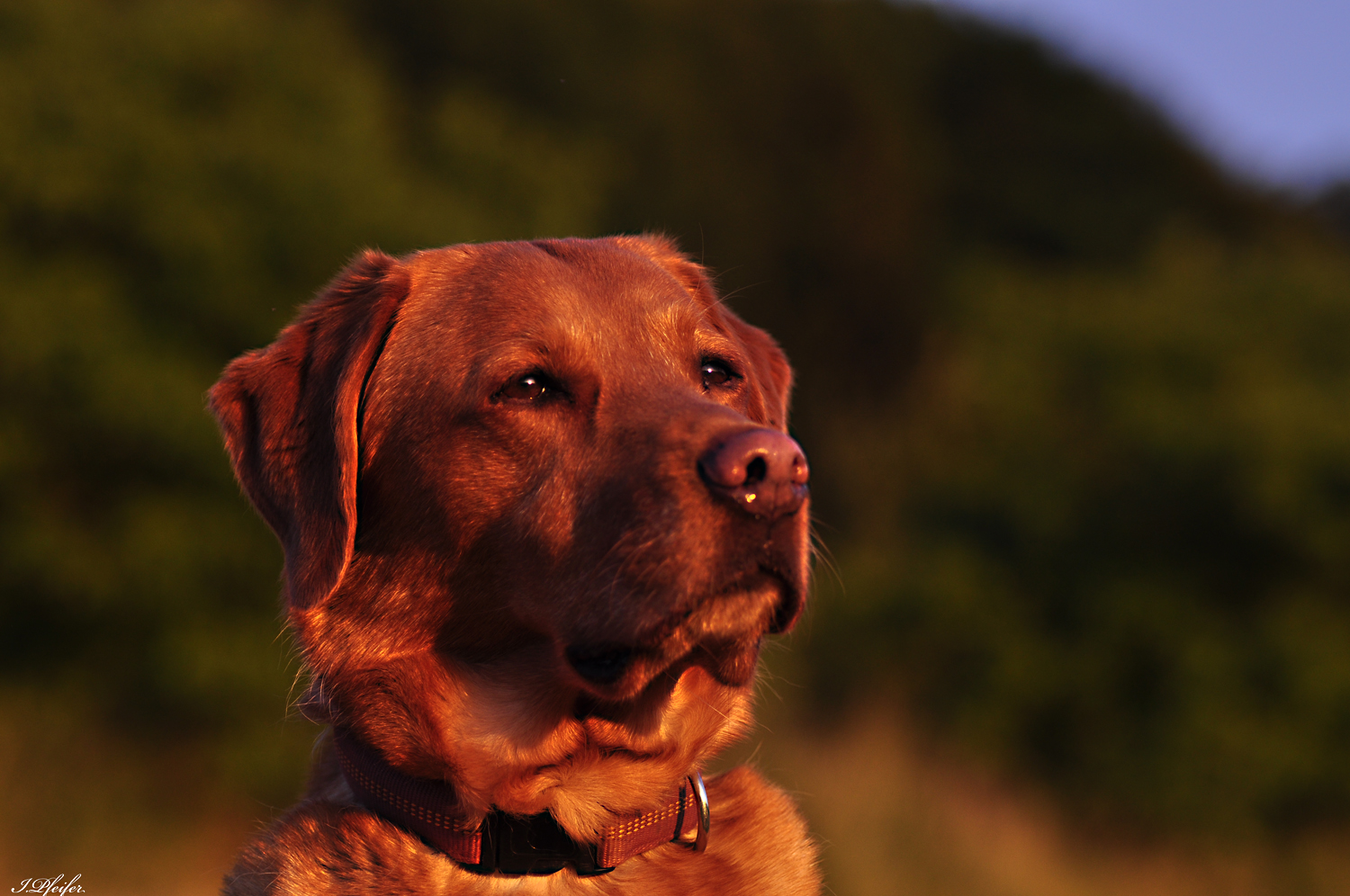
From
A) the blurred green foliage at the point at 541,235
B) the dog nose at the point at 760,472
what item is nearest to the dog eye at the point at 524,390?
the dog nose at the point at 760,472

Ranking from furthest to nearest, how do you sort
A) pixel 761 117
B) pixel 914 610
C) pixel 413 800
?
pixel 761 117 → pixel 914 610 → pixel 413 800

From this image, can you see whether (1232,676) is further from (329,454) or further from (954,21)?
(954,21)

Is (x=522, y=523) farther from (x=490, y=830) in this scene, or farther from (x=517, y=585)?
(x=490, y=830)

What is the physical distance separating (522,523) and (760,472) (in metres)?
0.66

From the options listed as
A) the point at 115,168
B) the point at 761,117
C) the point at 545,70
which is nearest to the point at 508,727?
the point at 115,168

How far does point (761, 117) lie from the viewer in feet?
174

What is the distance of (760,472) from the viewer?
268cm

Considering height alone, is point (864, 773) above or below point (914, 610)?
above

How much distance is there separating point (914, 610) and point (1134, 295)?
6995mm

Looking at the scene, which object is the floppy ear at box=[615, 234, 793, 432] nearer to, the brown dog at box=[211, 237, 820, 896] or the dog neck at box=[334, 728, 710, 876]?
the brown dog at box=[211, 237, 820, 896]

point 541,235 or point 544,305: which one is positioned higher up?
point 544,305

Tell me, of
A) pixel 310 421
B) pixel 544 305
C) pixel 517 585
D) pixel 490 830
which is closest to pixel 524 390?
pixel 544 305

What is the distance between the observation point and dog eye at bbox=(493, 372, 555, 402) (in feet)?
10.3

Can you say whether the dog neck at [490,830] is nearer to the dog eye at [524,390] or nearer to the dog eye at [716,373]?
the dog eye at [524,390]
